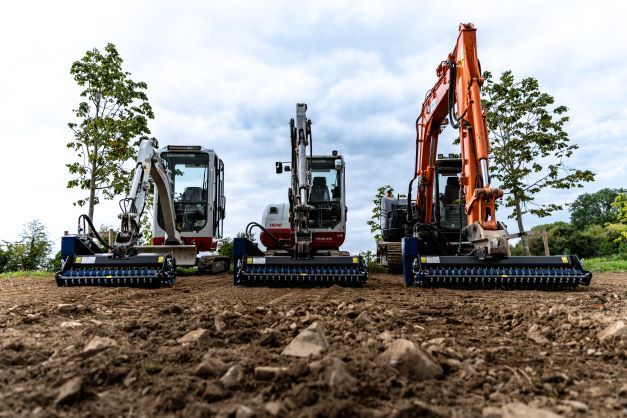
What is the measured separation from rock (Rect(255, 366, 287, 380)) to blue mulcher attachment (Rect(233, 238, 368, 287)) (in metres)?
5.79

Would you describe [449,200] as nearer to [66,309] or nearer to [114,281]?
[114,281]

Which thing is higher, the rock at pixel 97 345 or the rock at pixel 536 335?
the rock at pixel 97 345

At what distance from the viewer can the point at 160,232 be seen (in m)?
12.3

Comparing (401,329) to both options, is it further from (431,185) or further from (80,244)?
(431,185)

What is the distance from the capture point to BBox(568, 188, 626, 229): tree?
1836 inches

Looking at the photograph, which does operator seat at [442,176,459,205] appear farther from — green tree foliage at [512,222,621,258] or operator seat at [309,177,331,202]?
green tree foliage at [512,222,621,258]

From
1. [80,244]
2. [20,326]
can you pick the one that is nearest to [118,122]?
[80,244]

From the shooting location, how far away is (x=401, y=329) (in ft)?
10.8

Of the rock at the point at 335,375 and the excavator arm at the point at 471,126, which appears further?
the excavator arm at the point at 471,126

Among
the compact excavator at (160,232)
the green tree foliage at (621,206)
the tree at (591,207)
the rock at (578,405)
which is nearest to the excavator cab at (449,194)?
the compact excavator at (160,232)

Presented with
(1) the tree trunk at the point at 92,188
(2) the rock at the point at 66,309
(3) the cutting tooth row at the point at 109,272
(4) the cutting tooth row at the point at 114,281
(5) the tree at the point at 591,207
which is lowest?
(2) the rock at the point at 66,309

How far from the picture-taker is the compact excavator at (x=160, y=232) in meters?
8.04

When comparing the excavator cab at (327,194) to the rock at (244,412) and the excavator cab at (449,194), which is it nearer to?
the excavator cab at (449,194)

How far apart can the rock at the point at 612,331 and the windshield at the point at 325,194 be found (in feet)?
29.2
